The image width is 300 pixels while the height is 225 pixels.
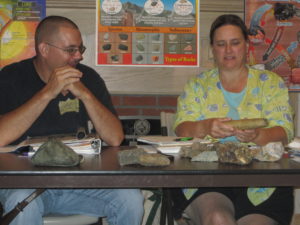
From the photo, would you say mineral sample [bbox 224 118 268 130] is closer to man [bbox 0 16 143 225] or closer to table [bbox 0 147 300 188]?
table [bbox 0 147 300 188]

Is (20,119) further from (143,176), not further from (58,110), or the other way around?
(143,176)

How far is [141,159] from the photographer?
1.38 meters

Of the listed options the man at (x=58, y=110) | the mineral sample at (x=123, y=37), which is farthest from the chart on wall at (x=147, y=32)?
the man at (x=58, y=110)

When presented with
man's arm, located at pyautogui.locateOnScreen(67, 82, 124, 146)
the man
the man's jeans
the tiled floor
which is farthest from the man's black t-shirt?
the tiled floor

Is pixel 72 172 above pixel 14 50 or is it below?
below

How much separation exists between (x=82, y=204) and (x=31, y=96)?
59cm

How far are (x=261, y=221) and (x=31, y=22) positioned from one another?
2019 millimetres

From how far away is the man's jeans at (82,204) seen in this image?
1629 millimetres

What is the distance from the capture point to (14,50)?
2.95 m

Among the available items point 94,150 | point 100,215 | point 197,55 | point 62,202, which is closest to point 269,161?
point 94,150

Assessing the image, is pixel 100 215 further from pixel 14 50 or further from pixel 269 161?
pixel 14 50

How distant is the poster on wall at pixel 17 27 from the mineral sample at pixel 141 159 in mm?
1797

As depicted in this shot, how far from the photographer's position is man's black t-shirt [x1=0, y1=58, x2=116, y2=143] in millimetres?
2076

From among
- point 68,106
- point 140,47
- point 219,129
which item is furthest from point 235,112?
point 140,47
